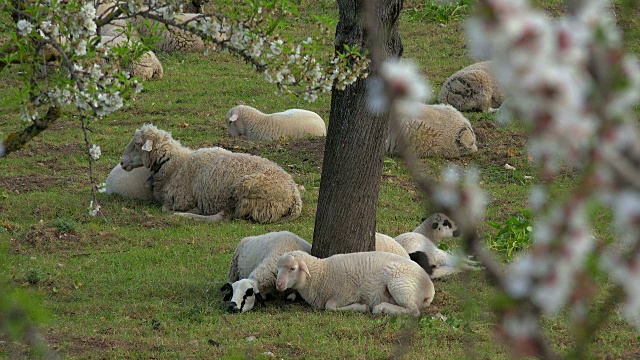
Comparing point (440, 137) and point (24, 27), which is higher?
point (24, 27)

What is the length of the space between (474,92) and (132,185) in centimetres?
704

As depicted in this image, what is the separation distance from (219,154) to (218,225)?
1149 mm

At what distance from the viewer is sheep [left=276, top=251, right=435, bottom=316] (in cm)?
715

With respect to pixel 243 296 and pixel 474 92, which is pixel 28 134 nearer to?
pixel 243 296

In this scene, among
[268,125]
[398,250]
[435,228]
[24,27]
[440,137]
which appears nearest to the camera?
[24,27]

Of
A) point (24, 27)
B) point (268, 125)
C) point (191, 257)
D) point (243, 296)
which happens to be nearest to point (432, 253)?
point (243, 296)

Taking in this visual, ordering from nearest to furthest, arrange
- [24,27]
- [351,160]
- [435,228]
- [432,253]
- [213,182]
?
[24,27] < [351,160] < [432,253] < [435,228] < [213,182]

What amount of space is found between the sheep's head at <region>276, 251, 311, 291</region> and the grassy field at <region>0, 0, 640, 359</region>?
0.87ft

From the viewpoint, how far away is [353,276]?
289 inches

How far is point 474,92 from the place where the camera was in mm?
16281

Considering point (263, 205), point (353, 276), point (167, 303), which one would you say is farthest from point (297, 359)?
point (263, 205)

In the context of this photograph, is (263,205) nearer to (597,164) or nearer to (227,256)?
(227,256)

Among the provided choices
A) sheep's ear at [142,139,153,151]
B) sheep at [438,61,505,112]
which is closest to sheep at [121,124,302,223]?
sheep's ear at [142,139,153,151]

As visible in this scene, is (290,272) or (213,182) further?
(213,182)
